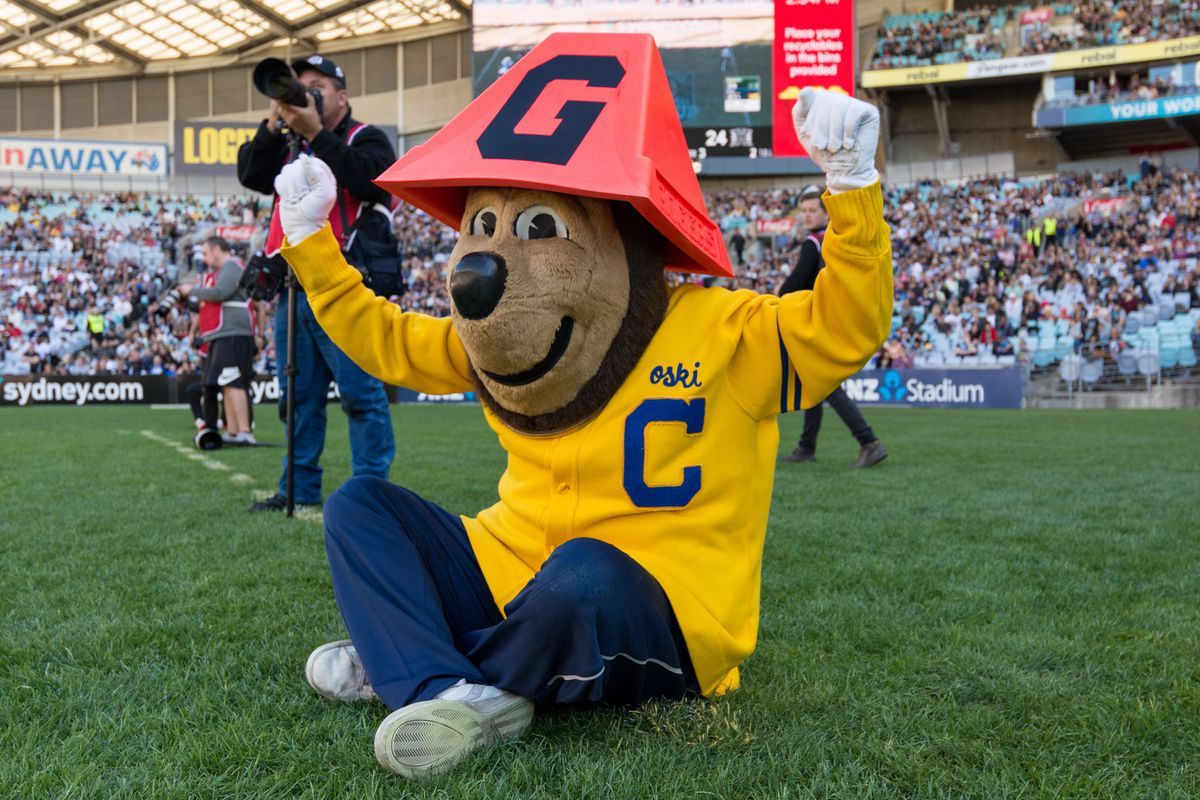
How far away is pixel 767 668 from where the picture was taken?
94.5 inches

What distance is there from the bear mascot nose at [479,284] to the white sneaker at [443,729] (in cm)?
69

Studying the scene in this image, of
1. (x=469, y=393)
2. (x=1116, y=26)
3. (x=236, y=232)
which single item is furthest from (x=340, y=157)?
(x=1116, y=26)

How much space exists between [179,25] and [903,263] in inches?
979

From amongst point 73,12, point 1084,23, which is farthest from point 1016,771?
point 73,12

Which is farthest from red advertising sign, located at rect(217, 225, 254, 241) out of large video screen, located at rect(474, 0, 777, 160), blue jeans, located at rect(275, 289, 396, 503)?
blue jeans, located at rect(275, 289, 396, 503)

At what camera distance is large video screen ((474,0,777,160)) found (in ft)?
78.2

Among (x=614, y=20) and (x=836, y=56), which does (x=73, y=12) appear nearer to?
(x=614, y=20)

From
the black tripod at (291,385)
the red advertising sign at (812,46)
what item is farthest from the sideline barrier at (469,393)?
the black tripod at (291,385)

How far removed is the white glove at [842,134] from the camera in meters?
1.79

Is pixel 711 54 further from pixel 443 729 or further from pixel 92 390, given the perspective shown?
pixel 443 729

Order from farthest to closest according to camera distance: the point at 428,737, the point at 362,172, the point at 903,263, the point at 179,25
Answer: the point at 179,25
the point at 903,263
the point at 362,172
the point at 428,737

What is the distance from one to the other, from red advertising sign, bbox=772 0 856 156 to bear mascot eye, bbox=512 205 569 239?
20.3 meters

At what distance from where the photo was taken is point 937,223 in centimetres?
2652

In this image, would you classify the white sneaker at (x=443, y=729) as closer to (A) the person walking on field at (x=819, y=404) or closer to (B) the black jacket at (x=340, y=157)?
(B) the black jacket at (x=340, y=157)
